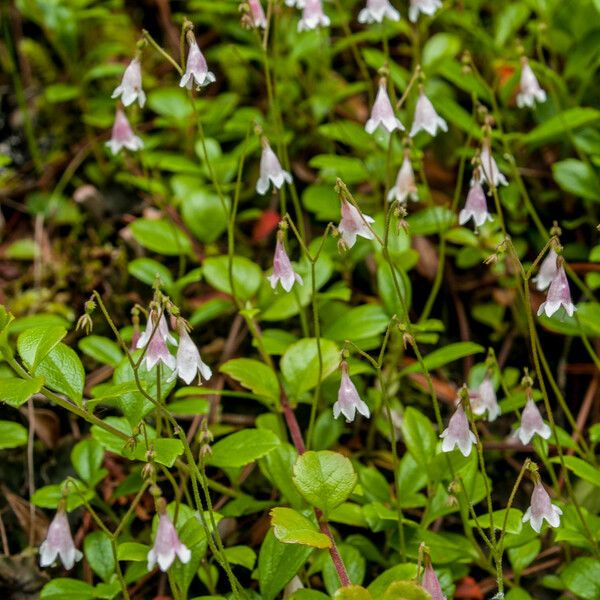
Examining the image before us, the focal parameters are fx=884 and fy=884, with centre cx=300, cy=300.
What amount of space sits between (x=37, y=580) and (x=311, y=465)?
3.08 ft

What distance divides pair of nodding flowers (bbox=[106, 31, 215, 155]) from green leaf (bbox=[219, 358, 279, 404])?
2.50ft

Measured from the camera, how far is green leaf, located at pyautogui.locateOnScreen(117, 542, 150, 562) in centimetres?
209

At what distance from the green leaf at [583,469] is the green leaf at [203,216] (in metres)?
1.46

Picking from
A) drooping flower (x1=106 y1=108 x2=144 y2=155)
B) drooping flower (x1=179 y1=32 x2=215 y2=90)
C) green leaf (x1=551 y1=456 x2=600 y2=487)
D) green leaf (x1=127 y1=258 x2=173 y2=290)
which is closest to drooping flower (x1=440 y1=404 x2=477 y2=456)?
green leaf (x1=551 y1=456 x2=600 y2=487)

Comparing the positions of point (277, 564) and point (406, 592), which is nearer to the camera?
point (406, 592)

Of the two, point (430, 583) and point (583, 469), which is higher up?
point (430, 583)

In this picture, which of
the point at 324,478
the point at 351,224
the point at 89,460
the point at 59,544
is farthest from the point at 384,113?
the point at 59,544

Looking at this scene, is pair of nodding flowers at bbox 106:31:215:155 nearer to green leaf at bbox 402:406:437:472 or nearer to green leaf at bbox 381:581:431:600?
green leaf at bbox 402:406:437:472

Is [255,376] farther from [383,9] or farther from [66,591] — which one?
[383,9]

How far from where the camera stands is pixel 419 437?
2396 millimetres

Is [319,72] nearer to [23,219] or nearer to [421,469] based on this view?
[23,219]

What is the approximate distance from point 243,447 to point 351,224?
0.62 metres

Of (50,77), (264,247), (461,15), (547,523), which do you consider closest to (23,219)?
(50,77)

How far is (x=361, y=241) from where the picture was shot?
3.08 metres
